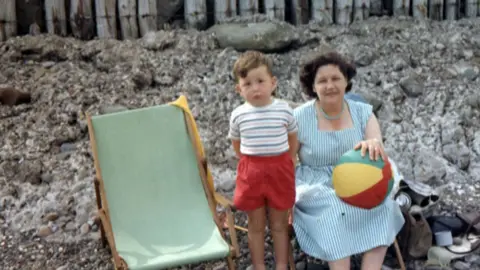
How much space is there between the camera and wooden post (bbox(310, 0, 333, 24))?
8.48 meters

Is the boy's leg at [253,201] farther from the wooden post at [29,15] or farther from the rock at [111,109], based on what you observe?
the wooden post at [29,15]

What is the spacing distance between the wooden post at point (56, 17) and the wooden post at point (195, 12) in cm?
133

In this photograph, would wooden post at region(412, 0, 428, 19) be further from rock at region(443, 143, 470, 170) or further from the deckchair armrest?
the deckchair armrest

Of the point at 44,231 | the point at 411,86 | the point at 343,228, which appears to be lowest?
the point at 44,231

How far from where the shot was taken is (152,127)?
534cm

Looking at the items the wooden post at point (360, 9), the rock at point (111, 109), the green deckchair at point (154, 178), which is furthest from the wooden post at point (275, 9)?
the green deckchair at point (154, 178)

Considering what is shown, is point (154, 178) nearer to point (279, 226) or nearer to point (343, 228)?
point (279, 226)

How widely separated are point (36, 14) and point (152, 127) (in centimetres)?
333

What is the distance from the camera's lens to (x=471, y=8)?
8.97 metres

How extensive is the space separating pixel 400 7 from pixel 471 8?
94 centimetres

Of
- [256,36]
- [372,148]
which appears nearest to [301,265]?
[372,148]

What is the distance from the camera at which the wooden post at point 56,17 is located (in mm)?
7930

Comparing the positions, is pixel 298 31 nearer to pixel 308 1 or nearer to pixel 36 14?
pixel 308 1

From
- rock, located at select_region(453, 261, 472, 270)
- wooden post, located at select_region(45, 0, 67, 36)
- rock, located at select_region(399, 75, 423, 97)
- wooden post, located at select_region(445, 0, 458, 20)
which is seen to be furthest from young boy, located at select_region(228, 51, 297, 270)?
wooden post, located at select_region(445, 0, 458, 20)
